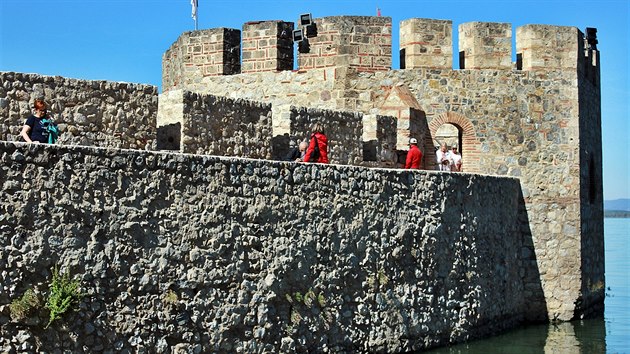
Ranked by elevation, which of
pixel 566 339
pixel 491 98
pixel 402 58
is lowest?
pixel 566 339

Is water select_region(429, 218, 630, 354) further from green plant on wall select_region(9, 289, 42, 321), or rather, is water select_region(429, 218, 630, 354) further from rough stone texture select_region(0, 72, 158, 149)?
green plant on wall select_region(9, 289, 42, 321)

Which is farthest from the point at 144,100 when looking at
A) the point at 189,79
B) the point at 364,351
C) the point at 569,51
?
the point at 569,51

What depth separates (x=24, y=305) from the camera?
8023 mm

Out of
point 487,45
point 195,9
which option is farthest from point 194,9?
point 487,45

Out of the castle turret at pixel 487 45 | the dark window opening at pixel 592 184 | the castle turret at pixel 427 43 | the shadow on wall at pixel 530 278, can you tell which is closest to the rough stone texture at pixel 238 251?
the shadow on wall at pixel 530 278

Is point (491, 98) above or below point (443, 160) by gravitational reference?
above

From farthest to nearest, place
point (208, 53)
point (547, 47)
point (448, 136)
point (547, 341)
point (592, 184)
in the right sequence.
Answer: point (448, 136) → point (592, 184) → point (547, 47) → point (208, 53) → point (547, 341)

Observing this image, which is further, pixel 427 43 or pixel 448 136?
pixel 448 136

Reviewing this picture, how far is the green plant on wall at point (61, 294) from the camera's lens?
821 centimetres

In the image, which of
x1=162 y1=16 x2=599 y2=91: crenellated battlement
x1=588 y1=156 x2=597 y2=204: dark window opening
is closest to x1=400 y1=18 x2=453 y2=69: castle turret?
x1=162 y1=16 x2=599 y2=91: crenellated battlement

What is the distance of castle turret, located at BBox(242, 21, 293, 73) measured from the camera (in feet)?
52.1

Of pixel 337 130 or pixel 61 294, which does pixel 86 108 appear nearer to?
pixel 61 294

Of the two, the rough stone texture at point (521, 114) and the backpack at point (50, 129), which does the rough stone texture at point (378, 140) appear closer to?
the rough stone texture at point (521, 114)

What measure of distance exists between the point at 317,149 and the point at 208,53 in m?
4.99
